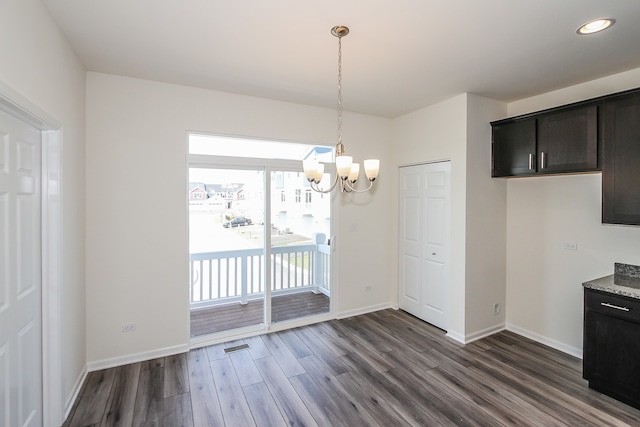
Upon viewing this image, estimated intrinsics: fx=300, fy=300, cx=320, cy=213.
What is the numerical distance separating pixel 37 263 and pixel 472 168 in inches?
162

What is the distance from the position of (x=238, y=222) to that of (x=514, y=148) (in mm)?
3379

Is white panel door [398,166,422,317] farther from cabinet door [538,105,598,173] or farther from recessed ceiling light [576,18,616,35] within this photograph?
recessed ceiling light [576,18,616,35]

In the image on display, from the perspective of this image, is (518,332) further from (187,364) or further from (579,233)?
(187,364)

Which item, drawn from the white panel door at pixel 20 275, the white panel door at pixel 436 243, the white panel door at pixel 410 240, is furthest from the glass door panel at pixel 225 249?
the white panel door at pixel 436 243

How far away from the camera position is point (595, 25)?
2127 mm

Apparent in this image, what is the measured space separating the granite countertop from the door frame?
14.2 feet

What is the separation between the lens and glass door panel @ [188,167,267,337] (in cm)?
353

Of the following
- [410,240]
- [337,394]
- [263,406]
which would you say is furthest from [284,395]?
[410,240]

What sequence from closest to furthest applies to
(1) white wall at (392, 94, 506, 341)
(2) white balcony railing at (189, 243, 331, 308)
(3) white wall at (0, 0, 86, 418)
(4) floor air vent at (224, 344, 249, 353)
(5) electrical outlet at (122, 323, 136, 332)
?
1. (3) white wall at (0, 0, 86, 418)
2. (5) electrical outlet at (122, 323, 136, 332)
3. (4) floor air vent at (224, 344, 249, 353)
4. (1) white wall at (392, 94, 506, 341)
5. (2) white balcony railing at (189, 243, 331, 308)

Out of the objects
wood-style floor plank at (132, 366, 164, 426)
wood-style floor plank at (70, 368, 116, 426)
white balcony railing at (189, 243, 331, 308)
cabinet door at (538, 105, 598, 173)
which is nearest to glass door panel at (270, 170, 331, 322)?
white balcony railing at (189, 243, 331, 308)

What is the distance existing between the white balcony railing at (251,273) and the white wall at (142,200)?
0.83 m

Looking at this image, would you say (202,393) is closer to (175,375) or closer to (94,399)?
(175,375)

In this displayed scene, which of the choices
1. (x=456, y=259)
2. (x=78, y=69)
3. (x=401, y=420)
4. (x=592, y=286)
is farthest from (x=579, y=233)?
(x=78, y=69)

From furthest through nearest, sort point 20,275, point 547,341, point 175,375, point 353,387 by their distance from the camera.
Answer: point 547,341 → point 175,375 → point 353,387 → point 20,275
